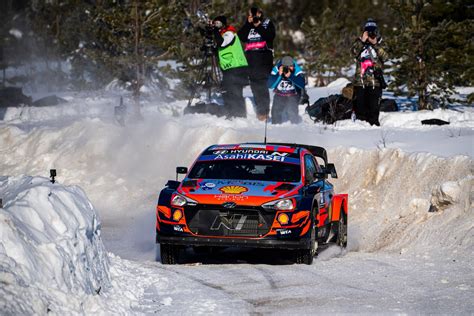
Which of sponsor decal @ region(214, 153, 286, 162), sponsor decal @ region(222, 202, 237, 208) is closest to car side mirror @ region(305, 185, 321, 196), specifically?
sponsor decal @ region(214, 153, 286, 162)

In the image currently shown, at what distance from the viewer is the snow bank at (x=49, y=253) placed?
680cm

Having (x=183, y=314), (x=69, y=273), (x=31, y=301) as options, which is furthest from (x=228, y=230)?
(x=31, y=301)

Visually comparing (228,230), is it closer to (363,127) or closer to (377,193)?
(377,193)

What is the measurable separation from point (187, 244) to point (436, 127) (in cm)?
993

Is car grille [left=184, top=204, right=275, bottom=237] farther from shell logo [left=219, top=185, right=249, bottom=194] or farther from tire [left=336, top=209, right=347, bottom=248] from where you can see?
tire [left=336, top=209, right=347, bottom=248]

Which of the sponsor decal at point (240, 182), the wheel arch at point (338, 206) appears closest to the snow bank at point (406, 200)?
the wheel arch at point (338, 206)

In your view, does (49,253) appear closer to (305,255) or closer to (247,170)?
(305,255)

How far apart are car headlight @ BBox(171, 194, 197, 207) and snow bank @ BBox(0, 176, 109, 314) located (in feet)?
8.66

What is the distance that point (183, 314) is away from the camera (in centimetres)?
848

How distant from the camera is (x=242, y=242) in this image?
11656 millimetres

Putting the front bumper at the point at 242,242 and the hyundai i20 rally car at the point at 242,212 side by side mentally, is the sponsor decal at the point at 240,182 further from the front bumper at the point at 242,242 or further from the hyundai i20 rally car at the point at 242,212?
the front bumper at the point at 242,242

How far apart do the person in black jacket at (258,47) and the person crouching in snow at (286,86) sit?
14.5 inches

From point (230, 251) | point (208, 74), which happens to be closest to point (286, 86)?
point (208, 74)

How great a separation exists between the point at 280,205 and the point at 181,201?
47.8 inches
